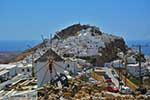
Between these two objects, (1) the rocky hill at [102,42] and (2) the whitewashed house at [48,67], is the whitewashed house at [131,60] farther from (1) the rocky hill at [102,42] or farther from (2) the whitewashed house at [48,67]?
(2) the whitewashed house at [48,67]

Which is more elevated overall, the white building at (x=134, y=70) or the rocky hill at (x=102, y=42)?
the rocky hill at (x=102, y=42)

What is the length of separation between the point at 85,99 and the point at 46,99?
2438mm

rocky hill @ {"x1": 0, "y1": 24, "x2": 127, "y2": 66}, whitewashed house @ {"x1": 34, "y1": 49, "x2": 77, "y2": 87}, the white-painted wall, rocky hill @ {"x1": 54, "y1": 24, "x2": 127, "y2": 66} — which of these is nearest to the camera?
whitewashed house @ {"x1": 34, "y1": 49, "x2": 77, "y2": 87}

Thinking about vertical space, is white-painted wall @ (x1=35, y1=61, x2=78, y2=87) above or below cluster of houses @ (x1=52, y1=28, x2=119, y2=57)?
below

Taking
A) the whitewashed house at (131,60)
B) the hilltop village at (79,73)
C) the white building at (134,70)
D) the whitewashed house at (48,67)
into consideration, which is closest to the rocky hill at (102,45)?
the hilltop village at (79,73)

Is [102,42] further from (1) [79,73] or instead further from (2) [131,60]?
(1) [79,73]

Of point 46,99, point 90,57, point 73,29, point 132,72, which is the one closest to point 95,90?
point 46,99

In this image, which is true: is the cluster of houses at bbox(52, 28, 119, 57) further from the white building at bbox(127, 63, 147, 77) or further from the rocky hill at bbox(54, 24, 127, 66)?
the white building at bbox(127, 63, 147, 77)

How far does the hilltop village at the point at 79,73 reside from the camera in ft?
77.0

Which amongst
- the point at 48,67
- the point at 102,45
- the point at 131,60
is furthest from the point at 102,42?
the point at 48,67

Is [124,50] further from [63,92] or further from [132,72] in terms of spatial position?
[63,92]

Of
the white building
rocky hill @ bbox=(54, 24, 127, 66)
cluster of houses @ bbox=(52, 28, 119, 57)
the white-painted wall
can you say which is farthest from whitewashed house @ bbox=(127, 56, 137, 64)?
the white-painted wall

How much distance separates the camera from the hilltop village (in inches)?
924

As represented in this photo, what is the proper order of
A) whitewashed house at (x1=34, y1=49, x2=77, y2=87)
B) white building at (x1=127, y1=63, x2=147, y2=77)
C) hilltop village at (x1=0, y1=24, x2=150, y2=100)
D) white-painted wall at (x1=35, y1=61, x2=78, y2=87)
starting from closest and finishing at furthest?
hilltop village at (x1=0, y1=24, x2=150, y2=100) < whitewashed house at (x1=34, y1=49, x2=77, y2=87) < white-painted wall at (x1=35, y1=61, x2=78, y2=87) < white building at (x1=127, y1=63, x2=147, y2=77)
